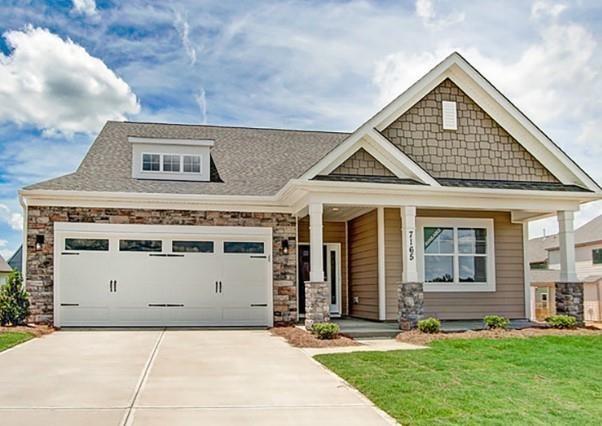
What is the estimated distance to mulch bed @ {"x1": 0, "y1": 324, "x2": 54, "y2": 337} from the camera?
1297cm

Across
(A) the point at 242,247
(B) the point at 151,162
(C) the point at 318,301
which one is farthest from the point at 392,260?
(B) the point at 151,162

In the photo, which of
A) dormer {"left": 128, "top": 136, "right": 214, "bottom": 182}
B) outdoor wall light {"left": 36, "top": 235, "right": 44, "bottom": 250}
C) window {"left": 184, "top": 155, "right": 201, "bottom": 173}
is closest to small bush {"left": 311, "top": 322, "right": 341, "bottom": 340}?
dormer {"left": 128, "top": 136, "right": 214, "bottom": 182}

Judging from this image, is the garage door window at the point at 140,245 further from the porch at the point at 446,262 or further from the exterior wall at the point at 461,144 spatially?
the exterior wall at the point at 461,144

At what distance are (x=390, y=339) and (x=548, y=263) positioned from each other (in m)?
30.8

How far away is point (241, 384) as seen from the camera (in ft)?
25.7

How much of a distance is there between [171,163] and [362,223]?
5209mm

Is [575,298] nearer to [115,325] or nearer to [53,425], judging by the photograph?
[115,325]

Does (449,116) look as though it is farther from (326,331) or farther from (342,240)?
(326,331)

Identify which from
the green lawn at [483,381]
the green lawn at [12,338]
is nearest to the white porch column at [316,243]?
the green lawn at [483,381]

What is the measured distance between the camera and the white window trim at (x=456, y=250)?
604 inches

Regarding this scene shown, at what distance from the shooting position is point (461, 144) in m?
14.7

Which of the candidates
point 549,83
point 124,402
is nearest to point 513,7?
point 549,83

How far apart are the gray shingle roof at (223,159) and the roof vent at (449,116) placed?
4.14 meters

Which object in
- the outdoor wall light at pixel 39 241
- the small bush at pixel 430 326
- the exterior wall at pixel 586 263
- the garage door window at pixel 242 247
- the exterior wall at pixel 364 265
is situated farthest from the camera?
the exterior wall at pixel 586 263
